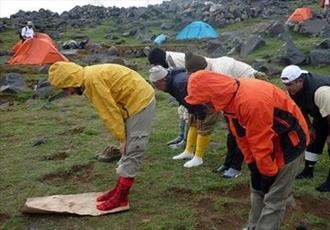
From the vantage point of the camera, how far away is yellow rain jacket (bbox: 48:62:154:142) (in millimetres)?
5129

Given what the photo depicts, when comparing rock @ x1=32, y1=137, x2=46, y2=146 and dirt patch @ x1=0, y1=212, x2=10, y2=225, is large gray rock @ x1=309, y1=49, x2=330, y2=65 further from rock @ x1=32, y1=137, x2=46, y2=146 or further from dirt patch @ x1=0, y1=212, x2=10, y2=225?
dirt patch @ x1=0, y1=212, x2=10, y2=225

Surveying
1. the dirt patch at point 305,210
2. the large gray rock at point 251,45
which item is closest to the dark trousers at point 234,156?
the dirt patch at point 305,210

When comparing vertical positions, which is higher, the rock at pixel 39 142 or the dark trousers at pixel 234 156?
the dark trousers at pixel 234 156

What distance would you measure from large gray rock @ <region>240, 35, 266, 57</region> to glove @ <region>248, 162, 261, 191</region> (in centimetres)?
1413

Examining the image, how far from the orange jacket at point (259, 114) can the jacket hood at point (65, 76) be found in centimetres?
150

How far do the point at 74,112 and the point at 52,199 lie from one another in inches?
244

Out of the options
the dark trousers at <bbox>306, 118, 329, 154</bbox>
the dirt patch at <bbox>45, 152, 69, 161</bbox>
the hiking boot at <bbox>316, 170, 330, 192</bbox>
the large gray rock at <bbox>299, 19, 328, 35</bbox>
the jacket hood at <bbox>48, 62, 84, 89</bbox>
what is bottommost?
the large gray rock at <bbox>299, 19, 328, 35</bbox>

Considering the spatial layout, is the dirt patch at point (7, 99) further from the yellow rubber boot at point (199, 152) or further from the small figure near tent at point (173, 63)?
the yellow rubber boot at point (199, 152)

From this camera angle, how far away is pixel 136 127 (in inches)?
216

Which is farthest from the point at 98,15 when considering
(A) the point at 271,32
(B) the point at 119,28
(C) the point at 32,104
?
(C) the point at 32,104

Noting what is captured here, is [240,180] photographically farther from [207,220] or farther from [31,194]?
[31,194]

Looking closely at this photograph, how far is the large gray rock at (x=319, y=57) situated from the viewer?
46.5 feet

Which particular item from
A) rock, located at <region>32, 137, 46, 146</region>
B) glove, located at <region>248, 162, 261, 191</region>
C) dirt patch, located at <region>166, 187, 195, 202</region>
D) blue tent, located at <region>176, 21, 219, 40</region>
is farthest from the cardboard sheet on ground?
blue tent, located at <region>176, 21, 219, 40</region>

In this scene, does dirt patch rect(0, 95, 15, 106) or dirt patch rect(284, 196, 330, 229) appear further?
dirt patch rect(0, 95, 15, 106)
